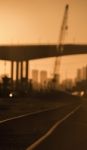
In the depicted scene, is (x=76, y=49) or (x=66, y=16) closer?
(x=76, y=49)

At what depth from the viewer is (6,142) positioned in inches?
794

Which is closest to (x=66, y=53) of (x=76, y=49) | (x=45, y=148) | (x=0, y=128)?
(x=76, y=49)

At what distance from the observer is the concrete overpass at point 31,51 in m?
129

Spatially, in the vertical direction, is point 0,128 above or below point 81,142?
below

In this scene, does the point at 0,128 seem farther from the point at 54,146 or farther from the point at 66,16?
the point at 66,16

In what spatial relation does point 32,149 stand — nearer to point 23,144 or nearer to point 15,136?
point 23,144

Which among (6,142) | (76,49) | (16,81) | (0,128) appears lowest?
(16,81)

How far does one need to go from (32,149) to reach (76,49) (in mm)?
117155

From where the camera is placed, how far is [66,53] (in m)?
141

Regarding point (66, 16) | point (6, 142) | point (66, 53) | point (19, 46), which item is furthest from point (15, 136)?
point (66, 16)

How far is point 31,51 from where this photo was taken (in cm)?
13075

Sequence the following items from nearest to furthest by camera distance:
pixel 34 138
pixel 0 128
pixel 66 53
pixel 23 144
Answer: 1. pixel 23 144
2. pixel 34 138
3. pixel 0 128
4. pixel 66 53

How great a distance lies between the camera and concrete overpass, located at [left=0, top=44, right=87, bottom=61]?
129 metres

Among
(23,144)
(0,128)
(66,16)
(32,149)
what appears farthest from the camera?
(66,16)
